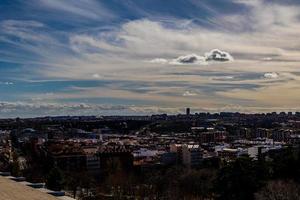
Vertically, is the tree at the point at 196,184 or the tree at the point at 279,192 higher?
the tree at the point at 279,192

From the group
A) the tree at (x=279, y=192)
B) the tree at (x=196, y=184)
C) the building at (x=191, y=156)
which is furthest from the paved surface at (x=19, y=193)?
the building at (x=191, y=156)

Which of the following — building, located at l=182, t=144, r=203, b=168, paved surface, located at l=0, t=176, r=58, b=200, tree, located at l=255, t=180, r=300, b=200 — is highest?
paved surface, located at l=0, t=176, r=58, b=200

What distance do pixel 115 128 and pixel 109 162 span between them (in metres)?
112

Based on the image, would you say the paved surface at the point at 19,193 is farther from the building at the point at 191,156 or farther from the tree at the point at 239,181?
the building at the point at 191,156

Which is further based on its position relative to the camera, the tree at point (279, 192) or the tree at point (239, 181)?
the tree at point (239, 181)

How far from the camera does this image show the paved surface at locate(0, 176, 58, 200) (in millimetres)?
10509

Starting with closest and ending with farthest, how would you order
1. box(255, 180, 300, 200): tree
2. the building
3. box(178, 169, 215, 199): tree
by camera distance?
box(255, 180, 300, 200): tree < box(178, 169, 215, 199): tree < the building

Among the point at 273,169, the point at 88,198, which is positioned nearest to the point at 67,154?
the point at 88,198

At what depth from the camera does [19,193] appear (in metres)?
11.2

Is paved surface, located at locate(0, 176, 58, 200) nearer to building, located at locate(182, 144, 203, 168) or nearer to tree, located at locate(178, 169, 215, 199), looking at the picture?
tree, located at locate(178, 169, 215, 199)

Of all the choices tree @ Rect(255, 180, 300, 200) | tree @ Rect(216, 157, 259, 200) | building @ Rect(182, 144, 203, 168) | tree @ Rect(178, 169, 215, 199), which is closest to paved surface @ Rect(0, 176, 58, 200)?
tree @ Rect(255, 180, 300, 200)

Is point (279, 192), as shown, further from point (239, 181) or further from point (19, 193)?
point (19, 193)

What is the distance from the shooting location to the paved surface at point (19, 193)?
10.5m

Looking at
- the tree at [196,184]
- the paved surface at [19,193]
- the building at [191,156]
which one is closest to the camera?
the paved surface at [19,193]
